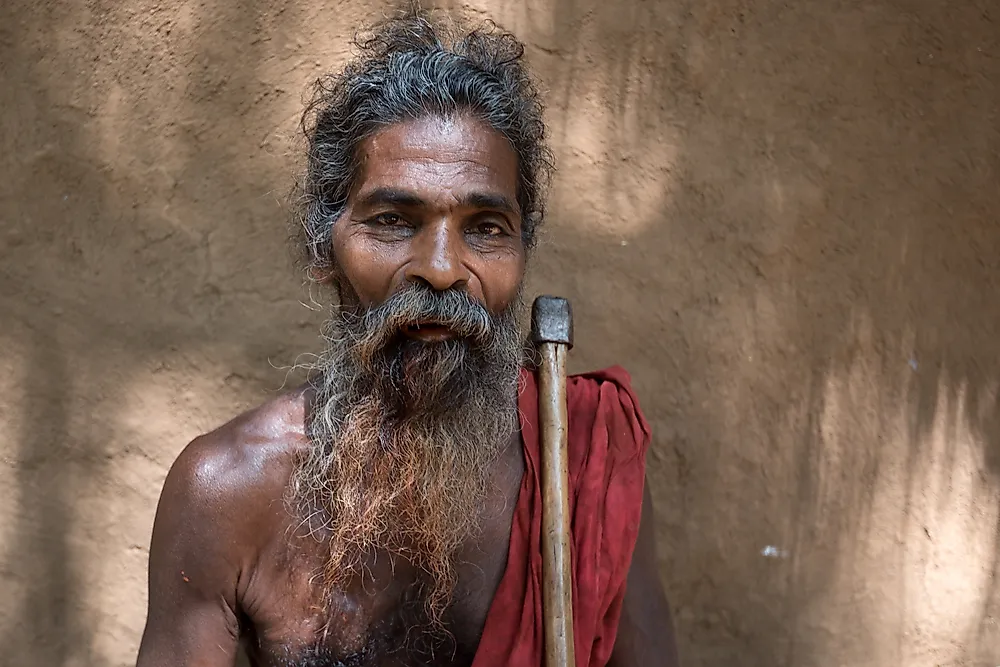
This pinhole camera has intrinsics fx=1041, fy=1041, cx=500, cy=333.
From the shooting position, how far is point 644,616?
2586 mm

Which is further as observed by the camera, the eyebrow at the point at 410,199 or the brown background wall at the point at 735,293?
the brown background wall at the point at 735,293

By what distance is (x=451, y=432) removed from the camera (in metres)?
2.37

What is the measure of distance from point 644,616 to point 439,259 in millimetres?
1064

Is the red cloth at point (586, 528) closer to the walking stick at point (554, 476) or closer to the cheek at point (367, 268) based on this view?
the walking stick at point (554, 476)

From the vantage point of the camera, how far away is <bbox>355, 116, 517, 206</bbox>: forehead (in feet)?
7.42

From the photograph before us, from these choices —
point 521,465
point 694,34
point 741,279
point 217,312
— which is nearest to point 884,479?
point 741,279

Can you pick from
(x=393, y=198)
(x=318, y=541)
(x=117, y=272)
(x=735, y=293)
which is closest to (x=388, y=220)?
(x=393, y=198)

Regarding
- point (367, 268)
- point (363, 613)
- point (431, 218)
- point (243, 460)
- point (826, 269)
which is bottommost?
point (363, 613)

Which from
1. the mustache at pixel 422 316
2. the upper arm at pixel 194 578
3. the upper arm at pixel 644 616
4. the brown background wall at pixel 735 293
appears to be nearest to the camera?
the mustache at pixel 422 316

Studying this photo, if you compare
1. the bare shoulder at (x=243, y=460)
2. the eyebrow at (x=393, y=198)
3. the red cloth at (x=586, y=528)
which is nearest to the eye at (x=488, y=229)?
the eyebrow at (x=393, y=198)

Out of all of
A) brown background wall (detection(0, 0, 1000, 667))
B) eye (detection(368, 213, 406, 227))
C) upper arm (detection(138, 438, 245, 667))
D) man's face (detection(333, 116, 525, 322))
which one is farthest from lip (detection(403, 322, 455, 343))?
brown background wall (detection(0, 0, 1000, 667))

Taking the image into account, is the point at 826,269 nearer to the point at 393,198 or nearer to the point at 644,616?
the point at 644,616

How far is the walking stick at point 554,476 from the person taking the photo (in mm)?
2260

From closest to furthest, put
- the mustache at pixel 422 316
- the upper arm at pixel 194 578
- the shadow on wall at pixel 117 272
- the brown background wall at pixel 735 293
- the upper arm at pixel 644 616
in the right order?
the mustache at pixel 422 316 → the upper arm at pixel 194 578 → the upper arm at pixel 644 616 → the shadow on wall at pixel 117 272 → the brown background wall at pixel 735 293
